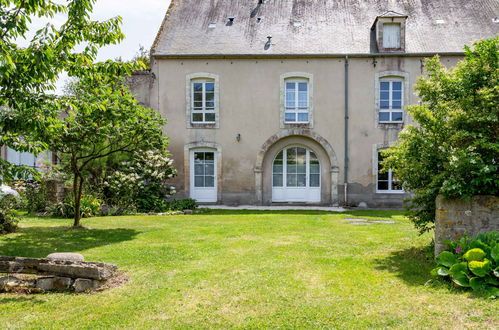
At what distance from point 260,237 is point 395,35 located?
36.9 feet

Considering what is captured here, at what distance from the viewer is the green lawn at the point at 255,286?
12.3 ft

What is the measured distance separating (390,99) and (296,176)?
451 centimetres

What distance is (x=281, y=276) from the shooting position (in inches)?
198

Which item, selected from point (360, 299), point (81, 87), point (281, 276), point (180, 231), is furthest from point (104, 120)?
point (360, 299)

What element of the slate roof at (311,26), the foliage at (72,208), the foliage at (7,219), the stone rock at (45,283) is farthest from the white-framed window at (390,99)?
the stone rock at (45,283)

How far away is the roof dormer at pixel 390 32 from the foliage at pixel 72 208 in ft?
37.0

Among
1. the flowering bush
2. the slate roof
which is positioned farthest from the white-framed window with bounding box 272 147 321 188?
the flowering bush

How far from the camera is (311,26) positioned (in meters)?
16.5

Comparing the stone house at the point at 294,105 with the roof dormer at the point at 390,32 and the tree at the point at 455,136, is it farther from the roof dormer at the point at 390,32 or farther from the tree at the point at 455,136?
the tree at the point at 455,136

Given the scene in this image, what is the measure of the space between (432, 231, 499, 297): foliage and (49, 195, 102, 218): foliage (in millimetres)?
9703

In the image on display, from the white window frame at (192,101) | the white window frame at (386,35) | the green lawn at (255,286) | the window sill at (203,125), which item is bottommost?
the green lawn at (255,286)

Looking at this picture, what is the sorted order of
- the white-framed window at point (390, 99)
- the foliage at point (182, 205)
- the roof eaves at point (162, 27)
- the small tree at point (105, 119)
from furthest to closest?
the roof eaves at point (162, 27), the white-framed window at point (390, 99), the foliage at point (182, 205), the small tree at point (105, 119)

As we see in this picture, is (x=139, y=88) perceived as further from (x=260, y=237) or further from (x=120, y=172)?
A: (x=260, y=237)

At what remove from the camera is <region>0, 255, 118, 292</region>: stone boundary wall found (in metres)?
4.63
